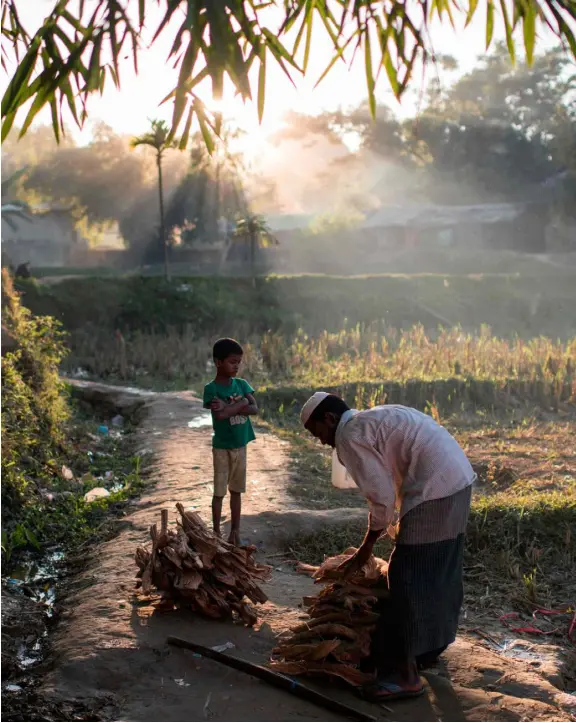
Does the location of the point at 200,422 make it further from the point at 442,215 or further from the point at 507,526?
the point at 442,215

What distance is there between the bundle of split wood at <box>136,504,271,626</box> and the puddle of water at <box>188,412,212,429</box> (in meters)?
5.76

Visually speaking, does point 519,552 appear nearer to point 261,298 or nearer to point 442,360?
point 442,360

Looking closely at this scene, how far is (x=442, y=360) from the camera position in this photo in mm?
14117

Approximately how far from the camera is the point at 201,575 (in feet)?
13.7

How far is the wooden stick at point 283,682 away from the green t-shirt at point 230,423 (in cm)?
154

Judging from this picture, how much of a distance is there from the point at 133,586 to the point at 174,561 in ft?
2.11

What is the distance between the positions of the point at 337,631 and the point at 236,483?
1.72 m

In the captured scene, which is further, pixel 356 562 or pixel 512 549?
pixel 512 549

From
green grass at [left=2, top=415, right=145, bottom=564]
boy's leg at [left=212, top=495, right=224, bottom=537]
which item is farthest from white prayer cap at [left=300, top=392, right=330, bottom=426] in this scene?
green grass at [left=2, top=415, right=145, bottom=564]

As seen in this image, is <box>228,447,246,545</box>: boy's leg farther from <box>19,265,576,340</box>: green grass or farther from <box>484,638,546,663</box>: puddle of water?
<box>19,265,576,340</box>: green grass

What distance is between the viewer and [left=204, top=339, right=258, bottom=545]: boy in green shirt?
5.00 metres

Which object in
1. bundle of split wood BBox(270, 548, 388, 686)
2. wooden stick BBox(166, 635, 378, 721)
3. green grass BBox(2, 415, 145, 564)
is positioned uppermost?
bundle of split wood BBox(270, 548, 388, 686)

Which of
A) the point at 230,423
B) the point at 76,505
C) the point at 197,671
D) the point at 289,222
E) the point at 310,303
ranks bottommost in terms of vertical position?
the point at 76,505

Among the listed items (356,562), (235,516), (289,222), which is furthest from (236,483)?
(289,222)
